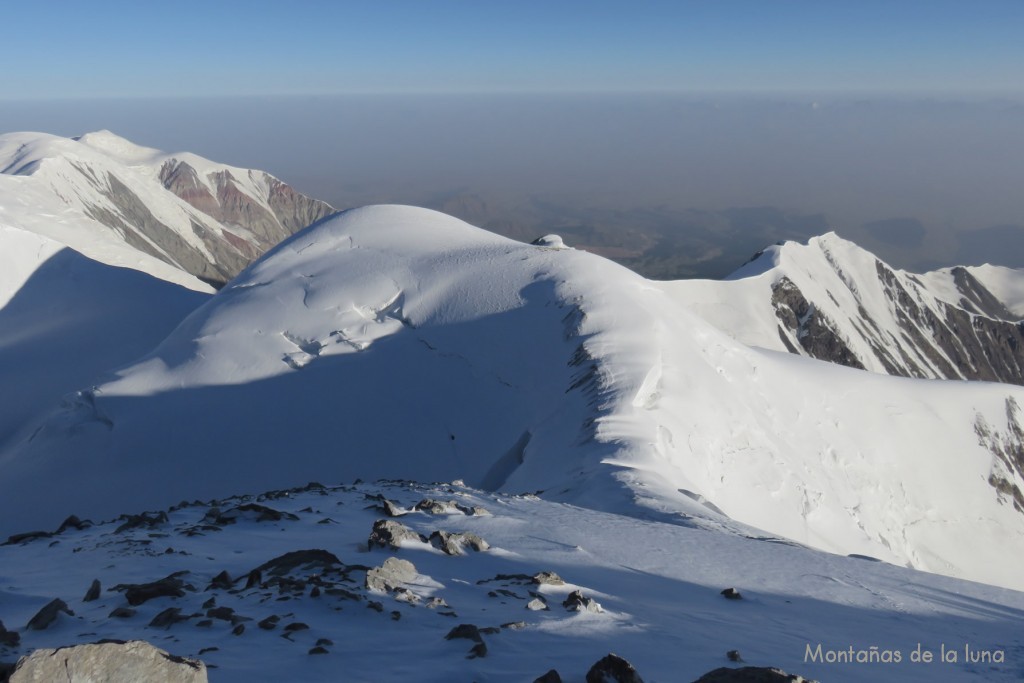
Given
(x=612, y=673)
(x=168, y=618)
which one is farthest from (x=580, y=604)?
(x=168, y=618)

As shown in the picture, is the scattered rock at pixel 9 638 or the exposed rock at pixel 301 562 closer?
the scattered rock at pixel 9 638

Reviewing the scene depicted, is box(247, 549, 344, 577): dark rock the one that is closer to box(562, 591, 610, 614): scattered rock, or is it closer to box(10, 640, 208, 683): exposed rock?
box(562, 591, 610, 614): scattered rock

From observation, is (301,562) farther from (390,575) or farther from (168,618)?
(168,618)

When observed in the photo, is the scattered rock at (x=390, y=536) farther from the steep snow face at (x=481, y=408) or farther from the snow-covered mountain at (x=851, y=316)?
the snow-covered mountain at (x=851, y=316)

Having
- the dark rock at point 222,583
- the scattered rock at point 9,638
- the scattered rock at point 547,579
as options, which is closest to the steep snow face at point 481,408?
the scattered rock at point 547,579

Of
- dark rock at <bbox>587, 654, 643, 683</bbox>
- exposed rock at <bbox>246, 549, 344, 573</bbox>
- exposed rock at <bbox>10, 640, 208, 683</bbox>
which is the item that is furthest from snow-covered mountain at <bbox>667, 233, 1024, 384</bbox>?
exposed rock at <bbox>10, 640, 208, 683</bbox>
